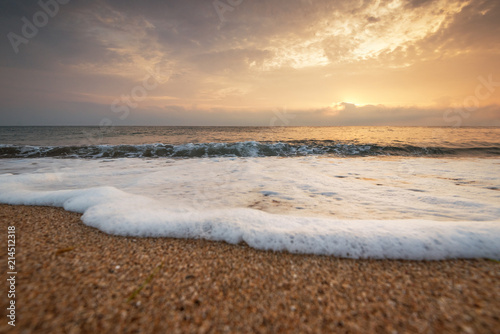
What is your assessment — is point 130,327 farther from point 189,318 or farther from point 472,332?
point 472,332

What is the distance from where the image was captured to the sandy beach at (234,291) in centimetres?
134

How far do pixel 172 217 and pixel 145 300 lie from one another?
1499 millimetres

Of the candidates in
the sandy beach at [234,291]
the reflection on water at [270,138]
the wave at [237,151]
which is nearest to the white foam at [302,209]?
the sandy beach at [234,291]

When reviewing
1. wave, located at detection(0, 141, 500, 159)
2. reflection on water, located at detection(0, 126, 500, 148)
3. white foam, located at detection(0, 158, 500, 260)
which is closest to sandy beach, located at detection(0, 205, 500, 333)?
white foam, located at detection(0, 158, 500, 260)

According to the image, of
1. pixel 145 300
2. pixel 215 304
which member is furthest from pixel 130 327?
pixel 215 304

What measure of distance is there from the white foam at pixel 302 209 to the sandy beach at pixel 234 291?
208 mm

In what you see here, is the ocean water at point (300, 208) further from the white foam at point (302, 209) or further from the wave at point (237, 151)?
Result: the wave at point (237, 151)

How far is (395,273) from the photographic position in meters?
1.90

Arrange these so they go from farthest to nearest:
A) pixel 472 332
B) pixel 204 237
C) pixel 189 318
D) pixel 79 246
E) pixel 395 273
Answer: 1. pixel 204 237
2. pixel 79 246
3. pixel 395 273
4. pixel 189 318
5. pixel 472 332

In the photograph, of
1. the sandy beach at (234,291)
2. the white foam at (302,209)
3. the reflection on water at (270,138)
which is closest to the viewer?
the sandy beach at (234,291)

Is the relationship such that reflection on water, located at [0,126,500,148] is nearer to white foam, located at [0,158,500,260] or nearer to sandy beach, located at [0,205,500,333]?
white foam, located at [0,158,500,260]

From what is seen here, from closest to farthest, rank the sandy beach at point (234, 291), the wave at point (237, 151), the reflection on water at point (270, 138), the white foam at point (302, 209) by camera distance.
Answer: the sandy beach at point (234, 291) → the white foam at point (302, 209) → the wave at point (237, 151) → the reflection on water at point (270, 138)

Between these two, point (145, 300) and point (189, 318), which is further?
point (145, 300)

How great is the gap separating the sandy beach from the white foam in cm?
21
